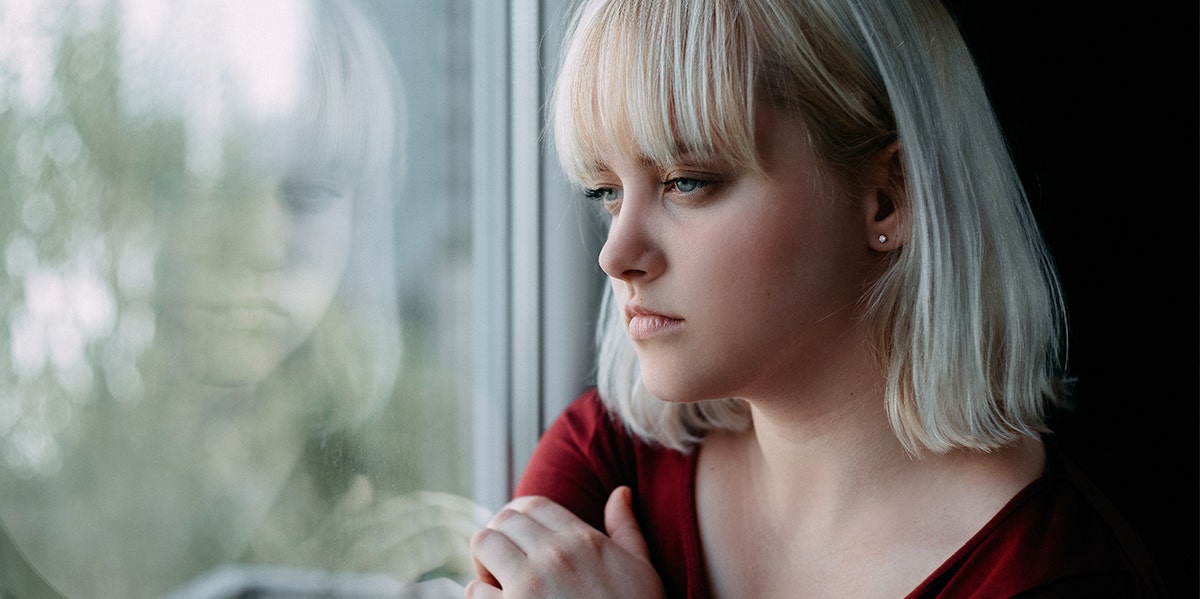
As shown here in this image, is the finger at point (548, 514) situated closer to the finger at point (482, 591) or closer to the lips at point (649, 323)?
the finger at point (482, 591)

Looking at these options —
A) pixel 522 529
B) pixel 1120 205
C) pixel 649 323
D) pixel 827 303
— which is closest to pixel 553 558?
pixel 522 529

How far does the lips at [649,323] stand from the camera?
887mm

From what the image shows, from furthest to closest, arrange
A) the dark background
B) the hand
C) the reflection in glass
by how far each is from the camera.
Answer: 1. the dark background
2. the hand
3. the reflection in glass

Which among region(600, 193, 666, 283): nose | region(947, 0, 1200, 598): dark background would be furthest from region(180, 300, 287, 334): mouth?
region(947, 0, 1200, 598): dark background

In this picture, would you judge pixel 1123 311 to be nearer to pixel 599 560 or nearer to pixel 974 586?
pixel 974 586

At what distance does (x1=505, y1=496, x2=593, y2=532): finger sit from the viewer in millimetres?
1005

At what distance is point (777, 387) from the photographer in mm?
964

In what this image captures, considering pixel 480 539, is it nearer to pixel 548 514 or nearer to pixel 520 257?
pixel 548 514

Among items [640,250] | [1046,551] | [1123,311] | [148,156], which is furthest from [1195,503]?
[148,156]

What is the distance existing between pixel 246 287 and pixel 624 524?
54 centimetres

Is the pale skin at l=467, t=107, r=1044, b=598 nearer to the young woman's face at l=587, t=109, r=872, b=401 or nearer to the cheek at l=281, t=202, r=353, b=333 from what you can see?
the young woman's face at l=587, t=109, r=872, b=401

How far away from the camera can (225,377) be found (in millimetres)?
708

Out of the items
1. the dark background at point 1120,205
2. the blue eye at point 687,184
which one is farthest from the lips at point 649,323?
the dark background at point 1120,205

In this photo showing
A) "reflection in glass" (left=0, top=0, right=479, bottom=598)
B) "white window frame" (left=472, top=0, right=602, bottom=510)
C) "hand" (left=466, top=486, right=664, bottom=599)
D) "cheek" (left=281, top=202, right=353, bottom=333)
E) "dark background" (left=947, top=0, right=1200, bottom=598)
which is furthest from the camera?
"dark background" (left=947, top=0, right=1200, bottom=598)
